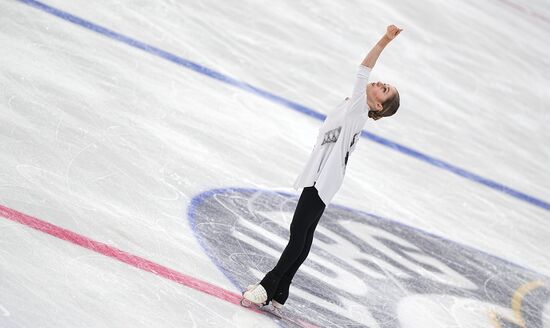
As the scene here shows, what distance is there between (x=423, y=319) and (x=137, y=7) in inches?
184

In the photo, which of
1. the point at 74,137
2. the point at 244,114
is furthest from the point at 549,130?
the point at 74,137

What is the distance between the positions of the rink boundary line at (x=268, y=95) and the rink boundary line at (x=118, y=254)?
3424 millimetres

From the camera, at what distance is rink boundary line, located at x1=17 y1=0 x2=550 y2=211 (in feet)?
24.7

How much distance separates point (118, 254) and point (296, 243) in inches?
36.4

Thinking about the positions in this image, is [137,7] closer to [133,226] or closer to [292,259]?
[133,226]

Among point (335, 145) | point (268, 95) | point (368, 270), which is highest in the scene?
point (335, 145)

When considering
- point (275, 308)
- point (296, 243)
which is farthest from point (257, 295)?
point (296, 243)

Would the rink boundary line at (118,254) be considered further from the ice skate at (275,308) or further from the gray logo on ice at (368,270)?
the gray logo on ice at (368,270)

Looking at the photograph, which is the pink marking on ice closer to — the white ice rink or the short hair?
the white ice rink

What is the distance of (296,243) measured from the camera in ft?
14.1

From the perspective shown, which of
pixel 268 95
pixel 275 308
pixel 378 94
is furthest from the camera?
pixel 268 95

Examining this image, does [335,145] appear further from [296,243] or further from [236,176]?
[236,176]

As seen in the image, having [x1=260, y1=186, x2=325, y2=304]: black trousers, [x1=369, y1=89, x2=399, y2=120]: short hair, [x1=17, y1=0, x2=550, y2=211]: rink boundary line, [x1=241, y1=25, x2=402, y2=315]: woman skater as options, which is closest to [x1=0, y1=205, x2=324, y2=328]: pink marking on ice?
[x1=260, y1=186, x2=325, y2=304]: black trousers

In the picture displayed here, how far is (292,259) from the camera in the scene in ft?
14.2
